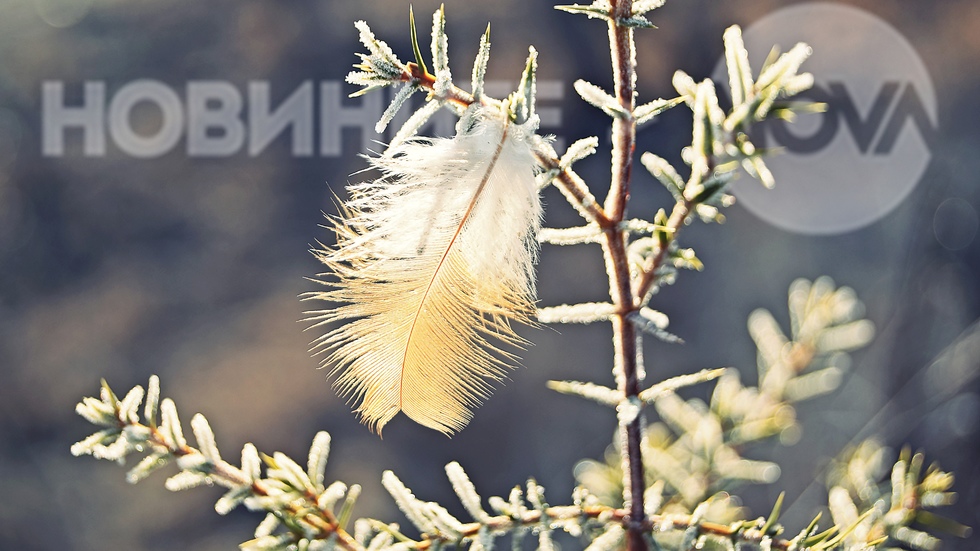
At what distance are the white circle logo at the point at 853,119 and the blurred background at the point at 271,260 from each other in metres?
0.02

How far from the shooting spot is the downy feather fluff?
0.87 ft

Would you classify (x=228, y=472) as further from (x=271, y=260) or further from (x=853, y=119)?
(x=853, y=119)

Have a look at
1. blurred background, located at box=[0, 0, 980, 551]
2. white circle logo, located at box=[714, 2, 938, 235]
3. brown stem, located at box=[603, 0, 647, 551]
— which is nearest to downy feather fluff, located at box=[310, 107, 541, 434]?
brown stem, located at box=[603, 0, 647, 551]

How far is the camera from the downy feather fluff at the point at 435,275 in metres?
0.27

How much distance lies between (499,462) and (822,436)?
0.51 metres

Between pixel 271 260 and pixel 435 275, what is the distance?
2.86ft

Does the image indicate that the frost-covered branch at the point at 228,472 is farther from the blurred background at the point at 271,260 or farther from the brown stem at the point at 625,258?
the blurred background at the point at 271,260

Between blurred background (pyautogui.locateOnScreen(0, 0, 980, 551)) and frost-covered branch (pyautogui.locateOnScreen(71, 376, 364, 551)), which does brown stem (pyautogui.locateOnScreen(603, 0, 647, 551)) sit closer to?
frost-covered branch (pyautogui.locateOnScreen(71, 376, 364, 551))

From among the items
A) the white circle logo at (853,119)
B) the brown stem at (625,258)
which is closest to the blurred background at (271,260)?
the white circle logo at (853,119)

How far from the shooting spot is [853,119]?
108cm

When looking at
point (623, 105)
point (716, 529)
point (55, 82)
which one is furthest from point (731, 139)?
point (55, 82)

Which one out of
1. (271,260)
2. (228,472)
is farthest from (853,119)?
(228,472)

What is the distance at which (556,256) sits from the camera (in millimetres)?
1070

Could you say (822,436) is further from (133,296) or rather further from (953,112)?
(133,296)
